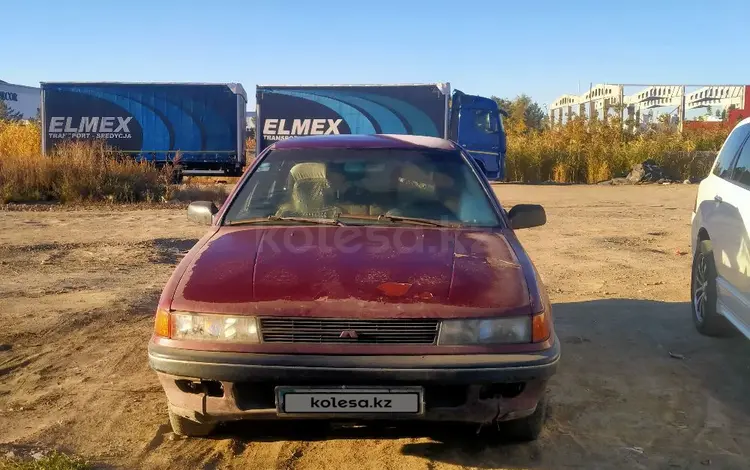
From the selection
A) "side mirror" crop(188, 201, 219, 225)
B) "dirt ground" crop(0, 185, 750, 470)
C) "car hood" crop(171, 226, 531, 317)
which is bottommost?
"dirt ground" crop(0, 185, 750, 470)

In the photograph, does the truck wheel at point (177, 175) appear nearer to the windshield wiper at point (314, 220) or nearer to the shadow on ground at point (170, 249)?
the shadow on ground at point (170, 249)

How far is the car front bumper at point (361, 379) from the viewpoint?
2.79m

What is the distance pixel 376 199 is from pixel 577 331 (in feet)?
7.44

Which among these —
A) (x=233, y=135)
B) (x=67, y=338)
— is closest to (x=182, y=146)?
(x=233, y=135)

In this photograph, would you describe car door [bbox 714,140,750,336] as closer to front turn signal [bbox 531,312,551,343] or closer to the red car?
the red car

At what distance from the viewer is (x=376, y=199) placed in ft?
13.4

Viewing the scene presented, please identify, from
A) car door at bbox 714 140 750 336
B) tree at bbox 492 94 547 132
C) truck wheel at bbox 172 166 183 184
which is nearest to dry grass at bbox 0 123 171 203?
truck wheel at bbox 172 166 183 184

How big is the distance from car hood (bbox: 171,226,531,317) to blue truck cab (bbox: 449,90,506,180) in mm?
16810

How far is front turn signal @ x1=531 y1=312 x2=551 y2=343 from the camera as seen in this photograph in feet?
9.68

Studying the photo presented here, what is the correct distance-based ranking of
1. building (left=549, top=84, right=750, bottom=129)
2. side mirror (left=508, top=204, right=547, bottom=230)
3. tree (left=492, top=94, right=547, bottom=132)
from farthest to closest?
tree (left=492, top=94, right=547, bottom=132) < building (left=549, top=84, right=750, bottom=129) < side mirror (left=508, top=204, right=547, bottom=230)

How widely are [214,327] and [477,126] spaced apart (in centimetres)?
1792

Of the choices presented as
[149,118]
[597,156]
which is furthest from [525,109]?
[149,118]

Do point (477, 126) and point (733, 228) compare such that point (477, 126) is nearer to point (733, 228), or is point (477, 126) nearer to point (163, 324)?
point (733, 228)

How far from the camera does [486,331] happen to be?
9.52 feet
